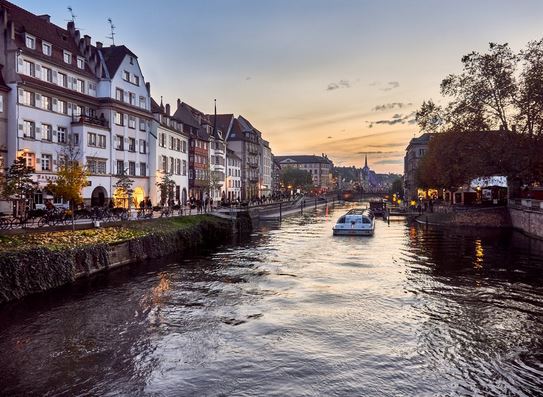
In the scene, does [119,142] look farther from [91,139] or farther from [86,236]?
[86,236]

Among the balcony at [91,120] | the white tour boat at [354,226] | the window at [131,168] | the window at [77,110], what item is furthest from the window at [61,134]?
the white tour boat at [354,226]

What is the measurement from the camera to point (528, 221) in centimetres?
5397

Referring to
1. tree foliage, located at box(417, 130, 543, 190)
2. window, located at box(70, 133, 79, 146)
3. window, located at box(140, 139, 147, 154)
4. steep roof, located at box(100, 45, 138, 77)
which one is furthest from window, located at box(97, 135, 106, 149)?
tree foliage, located at box(417, 130, 543, 190)

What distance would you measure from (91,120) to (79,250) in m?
29.1

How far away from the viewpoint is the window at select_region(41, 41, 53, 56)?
48491 millimetres

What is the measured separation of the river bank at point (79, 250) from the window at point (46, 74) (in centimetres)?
1958

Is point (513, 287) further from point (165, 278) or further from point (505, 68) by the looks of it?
point (505, 68)

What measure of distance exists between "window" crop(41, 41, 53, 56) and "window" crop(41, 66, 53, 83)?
6.44 ft

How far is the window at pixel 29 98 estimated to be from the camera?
44781mm

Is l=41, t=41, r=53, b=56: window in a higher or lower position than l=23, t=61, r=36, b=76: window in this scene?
higher

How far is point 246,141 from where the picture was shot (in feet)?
415

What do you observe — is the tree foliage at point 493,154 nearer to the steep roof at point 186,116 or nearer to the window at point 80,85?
the window at point 80,85

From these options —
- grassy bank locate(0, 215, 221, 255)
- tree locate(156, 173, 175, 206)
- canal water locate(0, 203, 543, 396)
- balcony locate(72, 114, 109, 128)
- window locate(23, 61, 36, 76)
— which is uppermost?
window locate(23, 61, 36, 76)

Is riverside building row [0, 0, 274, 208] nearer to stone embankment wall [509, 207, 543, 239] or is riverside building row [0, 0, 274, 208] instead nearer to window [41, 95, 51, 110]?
window [41, 95, 51, 110]
